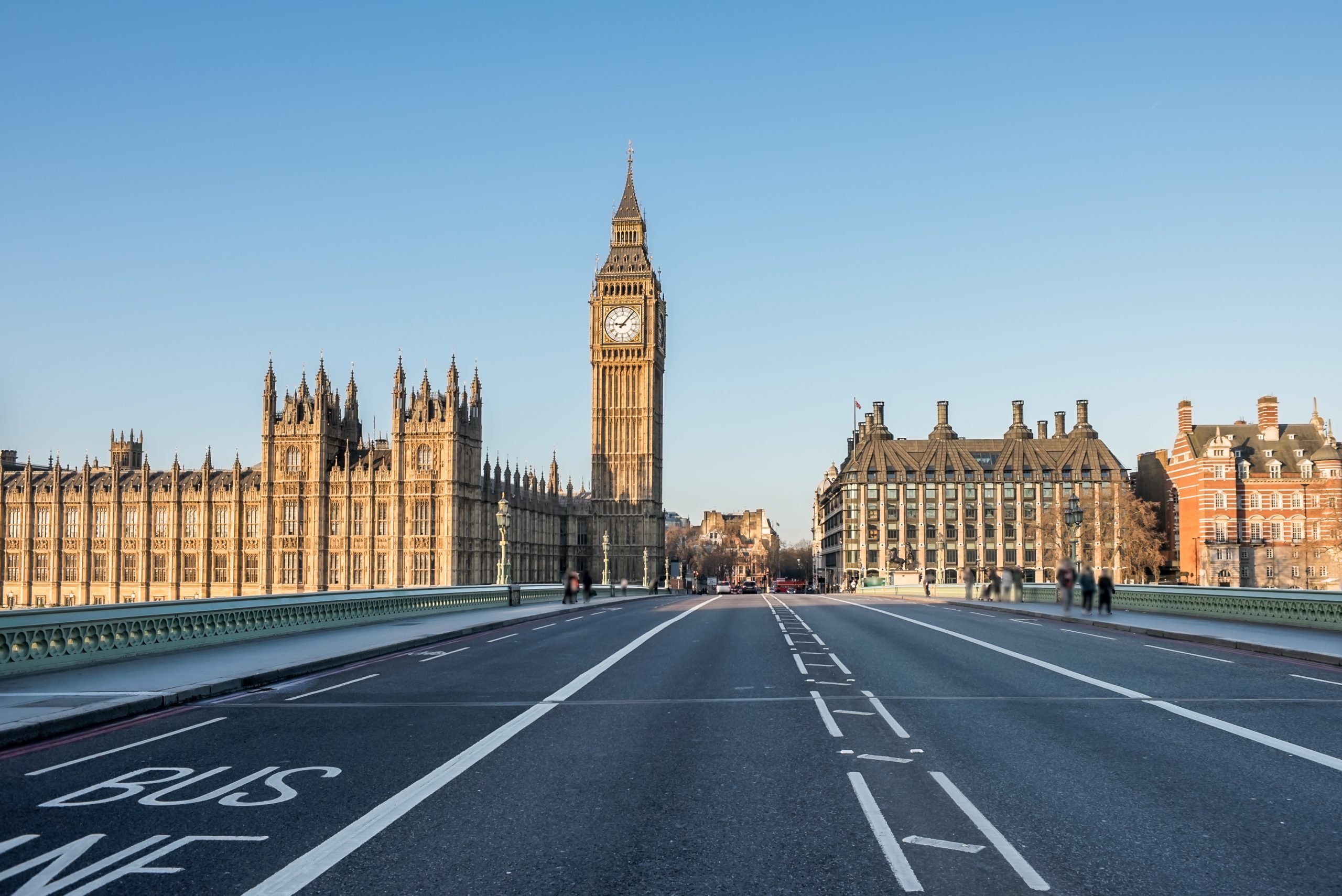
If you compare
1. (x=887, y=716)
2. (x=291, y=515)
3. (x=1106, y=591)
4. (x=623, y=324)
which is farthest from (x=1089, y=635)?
(x=623, y=324)

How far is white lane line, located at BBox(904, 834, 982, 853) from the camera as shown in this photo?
260 inches

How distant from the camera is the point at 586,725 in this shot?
11.6 m

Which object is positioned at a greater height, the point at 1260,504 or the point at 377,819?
the point at 1260,504

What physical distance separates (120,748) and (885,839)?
313 inches

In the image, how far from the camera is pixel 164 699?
13.2 m

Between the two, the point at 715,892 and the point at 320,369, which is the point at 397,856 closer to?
the point at 715,892

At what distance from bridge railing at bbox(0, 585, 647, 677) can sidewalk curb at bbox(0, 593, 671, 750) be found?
116 inches

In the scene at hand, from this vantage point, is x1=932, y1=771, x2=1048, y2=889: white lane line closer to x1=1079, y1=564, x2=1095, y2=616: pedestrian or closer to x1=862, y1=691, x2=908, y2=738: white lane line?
x1=862, y1=691, x2=908, y2=738: white lane line

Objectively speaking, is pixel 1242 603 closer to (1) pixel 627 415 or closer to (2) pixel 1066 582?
(2) pixel 1066 582

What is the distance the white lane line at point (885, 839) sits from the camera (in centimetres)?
596

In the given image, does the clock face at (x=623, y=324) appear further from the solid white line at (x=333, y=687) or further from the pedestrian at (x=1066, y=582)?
the solid white line at (x=333, y=687)

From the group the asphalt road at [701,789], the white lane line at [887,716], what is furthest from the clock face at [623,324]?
the white lane line at [887,716]

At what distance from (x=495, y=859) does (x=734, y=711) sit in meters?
6.48

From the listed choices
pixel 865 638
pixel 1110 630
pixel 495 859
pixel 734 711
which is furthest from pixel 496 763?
pixel 1110 630
